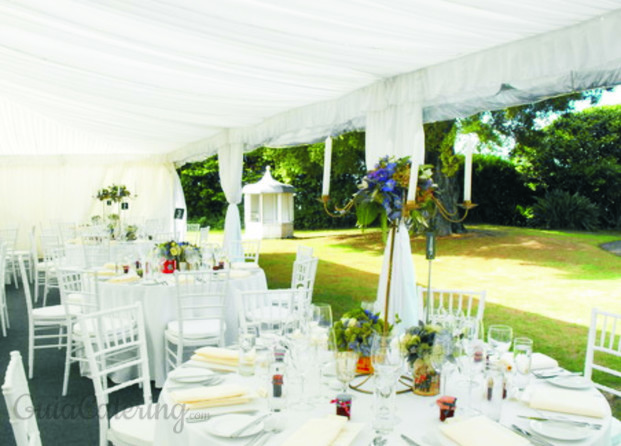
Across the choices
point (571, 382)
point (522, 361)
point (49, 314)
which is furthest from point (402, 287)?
point (49, 314)

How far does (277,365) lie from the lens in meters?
2.00

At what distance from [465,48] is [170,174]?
36.2ft

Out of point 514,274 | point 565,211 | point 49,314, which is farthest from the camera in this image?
point 565,211

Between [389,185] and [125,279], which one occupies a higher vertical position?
[389,185]

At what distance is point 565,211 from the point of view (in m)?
16.8

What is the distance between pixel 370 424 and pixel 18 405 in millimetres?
1223

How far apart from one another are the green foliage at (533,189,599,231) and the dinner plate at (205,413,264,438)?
17.3 metres

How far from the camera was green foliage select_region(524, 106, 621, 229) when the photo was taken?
55.2 feet

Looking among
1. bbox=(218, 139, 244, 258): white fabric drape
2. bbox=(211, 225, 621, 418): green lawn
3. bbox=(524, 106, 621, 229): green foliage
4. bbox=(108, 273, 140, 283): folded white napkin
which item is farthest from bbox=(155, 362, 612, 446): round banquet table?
bbox=(524, 106, 621, 229): green foliage

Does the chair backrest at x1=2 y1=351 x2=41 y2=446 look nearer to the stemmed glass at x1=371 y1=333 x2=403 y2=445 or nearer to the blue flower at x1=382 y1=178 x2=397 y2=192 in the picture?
the stemmed glass at x1=371 y1=333 x2=403 y2=445

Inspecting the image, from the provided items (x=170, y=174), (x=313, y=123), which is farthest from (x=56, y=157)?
(x=313, y=123)

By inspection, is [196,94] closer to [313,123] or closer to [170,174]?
[313,123]

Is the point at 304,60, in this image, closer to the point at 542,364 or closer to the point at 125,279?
the point at 125,279

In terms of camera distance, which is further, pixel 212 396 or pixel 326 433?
pixel 212 396
